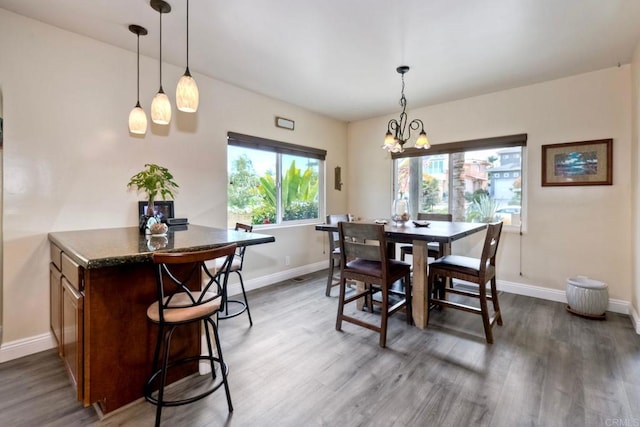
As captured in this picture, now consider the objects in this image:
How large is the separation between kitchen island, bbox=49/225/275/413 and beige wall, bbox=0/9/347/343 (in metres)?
0.68

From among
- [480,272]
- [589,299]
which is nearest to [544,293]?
[589,299]

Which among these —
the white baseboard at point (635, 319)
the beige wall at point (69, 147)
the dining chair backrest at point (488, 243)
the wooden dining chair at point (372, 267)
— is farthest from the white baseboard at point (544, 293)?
the beige wall at point (69, 147)

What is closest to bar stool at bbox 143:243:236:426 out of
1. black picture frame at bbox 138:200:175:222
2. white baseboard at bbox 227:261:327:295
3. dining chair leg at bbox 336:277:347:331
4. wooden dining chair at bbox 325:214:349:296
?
dining chair leg at bbox 336:277:347:331

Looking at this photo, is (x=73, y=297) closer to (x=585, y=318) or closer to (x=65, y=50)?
(x=65, y=50)

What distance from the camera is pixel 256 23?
2320mm

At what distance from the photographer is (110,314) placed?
1612 mm

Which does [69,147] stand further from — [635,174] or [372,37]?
[635,174]

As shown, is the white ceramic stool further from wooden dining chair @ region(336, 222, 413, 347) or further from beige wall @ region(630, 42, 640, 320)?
wooden dining chair @ region(336, 222, 413, 347)

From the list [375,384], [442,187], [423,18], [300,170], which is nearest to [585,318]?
[442,187]

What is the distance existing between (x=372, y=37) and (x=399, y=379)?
8.55ft

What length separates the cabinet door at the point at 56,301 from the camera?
2.01m

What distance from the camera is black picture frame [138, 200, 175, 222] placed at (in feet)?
9.29

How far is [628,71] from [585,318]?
2.49 meters

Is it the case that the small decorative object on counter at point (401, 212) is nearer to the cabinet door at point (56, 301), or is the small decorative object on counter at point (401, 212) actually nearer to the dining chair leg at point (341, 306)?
the dining chair leg at point (341, 306)
